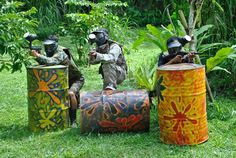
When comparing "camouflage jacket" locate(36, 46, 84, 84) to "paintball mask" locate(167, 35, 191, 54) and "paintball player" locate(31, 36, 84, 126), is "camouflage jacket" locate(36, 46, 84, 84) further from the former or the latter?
"paintball mask" locate(167, 35, 191, 54)

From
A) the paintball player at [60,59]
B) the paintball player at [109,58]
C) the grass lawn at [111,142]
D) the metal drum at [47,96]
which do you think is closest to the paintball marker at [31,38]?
the paintball player at [60,59]

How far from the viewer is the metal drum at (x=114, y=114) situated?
5.02 meters

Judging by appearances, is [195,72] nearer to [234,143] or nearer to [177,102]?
[177,102]

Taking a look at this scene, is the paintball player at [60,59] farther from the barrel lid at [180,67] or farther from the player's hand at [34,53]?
the barrel lid at [180,67]

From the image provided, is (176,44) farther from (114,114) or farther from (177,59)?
(114,114)

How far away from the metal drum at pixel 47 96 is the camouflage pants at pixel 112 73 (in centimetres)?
53

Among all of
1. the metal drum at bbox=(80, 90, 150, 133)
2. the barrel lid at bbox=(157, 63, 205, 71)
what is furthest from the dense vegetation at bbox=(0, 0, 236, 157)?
the barrel lid at bbox=(157, 63, 205, 71)

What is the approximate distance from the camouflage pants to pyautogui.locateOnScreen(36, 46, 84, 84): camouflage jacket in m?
0.36

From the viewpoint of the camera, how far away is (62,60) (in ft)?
17.7

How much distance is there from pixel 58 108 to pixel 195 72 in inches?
62.9

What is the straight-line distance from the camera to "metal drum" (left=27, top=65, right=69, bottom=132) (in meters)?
5.08

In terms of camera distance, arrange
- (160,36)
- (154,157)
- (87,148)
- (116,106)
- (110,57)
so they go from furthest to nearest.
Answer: (160,36), (110,57), (116,106), (87,148), (154,157)

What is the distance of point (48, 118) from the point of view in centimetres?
518

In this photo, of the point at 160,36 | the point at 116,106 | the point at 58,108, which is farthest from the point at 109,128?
the point at 160,36
